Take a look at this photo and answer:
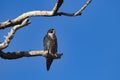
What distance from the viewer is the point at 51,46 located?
16.7 m

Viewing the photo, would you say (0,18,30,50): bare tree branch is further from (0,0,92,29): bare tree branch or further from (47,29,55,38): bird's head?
(47,29,55,38): bird's head

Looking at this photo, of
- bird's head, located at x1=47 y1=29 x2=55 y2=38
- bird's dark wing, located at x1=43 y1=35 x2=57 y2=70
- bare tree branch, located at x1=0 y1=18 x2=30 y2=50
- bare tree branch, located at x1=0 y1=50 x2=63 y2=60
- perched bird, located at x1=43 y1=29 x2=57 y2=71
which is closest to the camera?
bare tree branch, located at x1=0 y1=18 x2=30 y2=50

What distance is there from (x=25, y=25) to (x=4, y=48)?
0.65 meters

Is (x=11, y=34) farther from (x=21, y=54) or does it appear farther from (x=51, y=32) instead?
(x=51, y=32)

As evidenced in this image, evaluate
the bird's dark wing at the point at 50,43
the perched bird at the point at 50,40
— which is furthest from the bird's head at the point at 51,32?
the bird's dark wing at the point at 50,43

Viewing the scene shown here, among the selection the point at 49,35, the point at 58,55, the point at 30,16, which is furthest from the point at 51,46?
the point at 30,16

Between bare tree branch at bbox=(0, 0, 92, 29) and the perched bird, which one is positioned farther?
the perched bird

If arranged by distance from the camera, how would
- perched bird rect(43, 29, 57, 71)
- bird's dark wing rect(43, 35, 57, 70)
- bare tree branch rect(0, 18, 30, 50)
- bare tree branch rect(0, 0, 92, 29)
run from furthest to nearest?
perched bird rect(43, 29, 57, 71)
bird's dark wing rect(43, 35, 57, 70)
bare tree branch rect(0, 18, 30, 50)
bare tree branch rect(0, 0, 92, 29)

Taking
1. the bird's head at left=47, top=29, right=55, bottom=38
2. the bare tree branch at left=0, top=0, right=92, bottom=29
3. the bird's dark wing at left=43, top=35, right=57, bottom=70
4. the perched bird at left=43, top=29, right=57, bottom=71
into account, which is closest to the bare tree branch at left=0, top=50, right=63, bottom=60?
the bare tree branch at left=0, top=0, right=92, bottom=29

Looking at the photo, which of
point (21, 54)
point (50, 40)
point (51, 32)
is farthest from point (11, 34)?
point (51, 32)

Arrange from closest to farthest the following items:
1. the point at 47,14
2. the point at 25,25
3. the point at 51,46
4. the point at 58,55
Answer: the point at 47,14
the point at 25,25
the point at 58,55
the point at 51,46

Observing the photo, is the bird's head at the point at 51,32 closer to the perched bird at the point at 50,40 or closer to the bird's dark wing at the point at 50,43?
the perched bird at the point at 50,40

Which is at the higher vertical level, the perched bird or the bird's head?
the bird's head

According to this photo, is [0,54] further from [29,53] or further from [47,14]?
[47,14]
